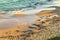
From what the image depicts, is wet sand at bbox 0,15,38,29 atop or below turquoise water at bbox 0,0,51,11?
atop

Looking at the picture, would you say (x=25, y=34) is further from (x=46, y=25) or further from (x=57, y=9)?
(x=57, y=9)

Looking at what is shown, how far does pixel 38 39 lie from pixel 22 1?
9.39 metres

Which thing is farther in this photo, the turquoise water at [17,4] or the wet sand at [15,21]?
the turquoise water at [17,4]

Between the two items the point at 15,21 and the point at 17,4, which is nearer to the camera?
the point at 15,21

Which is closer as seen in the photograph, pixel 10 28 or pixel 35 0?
pixel 10 28

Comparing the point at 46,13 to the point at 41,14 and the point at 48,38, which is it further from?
the point at 48,38

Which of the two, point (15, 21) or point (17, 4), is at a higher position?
point (15, 21)

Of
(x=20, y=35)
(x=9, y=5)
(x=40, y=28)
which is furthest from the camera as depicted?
(x=9, y=5)

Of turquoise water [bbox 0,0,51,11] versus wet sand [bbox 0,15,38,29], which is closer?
wet sand [bbox 0,15,38,29]

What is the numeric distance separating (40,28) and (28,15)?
2.80 m

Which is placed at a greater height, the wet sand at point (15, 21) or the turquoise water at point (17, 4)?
the wet sand at point (15, 21)

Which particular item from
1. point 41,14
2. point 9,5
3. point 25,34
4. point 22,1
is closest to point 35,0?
point 22,1

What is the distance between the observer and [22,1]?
16141 millimetres

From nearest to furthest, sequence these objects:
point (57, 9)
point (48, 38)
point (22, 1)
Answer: point (48, 38) < point (57, 9) < point (22, 1)
